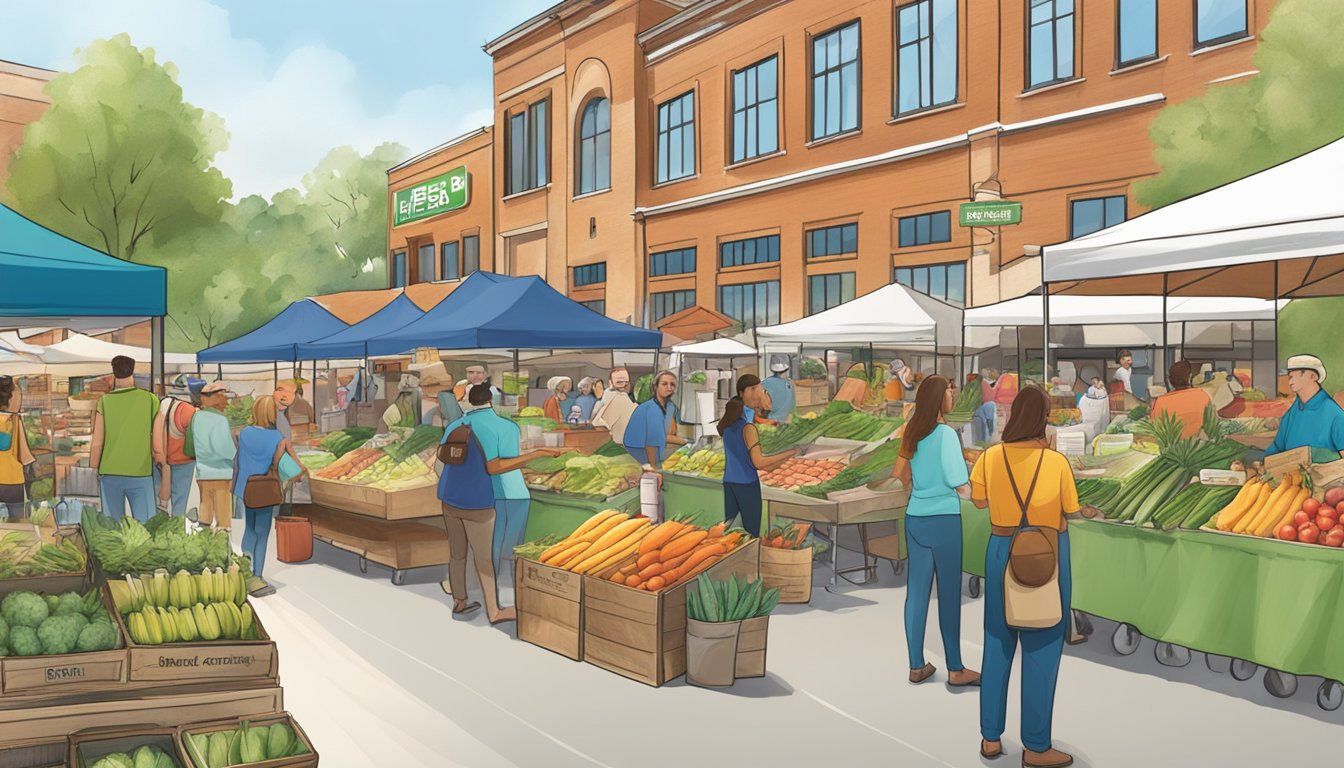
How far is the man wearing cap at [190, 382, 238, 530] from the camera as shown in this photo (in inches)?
397

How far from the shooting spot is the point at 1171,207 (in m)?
9.02

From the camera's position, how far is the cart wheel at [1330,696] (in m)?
6.29

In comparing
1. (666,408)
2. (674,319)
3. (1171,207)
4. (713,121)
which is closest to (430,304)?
(674,319)

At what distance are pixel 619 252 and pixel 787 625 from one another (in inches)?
1040

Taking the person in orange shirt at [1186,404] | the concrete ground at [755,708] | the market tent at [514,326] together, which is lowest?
the concrete ground at [755,708]

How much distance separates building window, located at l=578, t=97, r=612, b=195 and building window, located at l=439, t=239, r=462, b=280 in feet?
30.4

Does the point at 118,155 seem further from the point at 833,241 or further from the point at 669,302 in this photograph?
the point at 833,241

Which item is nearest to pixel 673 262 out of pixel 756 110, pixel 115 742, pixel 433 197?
pixel 756 110

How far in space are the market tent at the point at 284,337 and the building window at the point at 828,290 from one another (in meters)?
12.0

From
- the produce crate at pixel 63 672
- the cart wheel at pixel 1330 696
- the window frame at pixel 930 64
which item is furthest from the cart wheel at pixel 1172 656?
the window frame at pixel 930 64

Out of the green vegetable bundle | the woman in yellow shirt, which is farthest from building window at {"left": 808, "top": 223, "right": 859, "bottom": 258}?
the woman in yellow shirt

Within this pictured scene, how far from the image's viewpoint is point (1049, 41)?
71.2ft

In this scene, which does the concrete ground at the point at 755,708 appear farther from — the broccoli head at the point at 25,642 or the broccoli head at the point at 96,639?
the broccoli head at the point at 25,642

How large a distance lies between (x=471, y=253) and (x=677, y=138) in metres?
12.9
